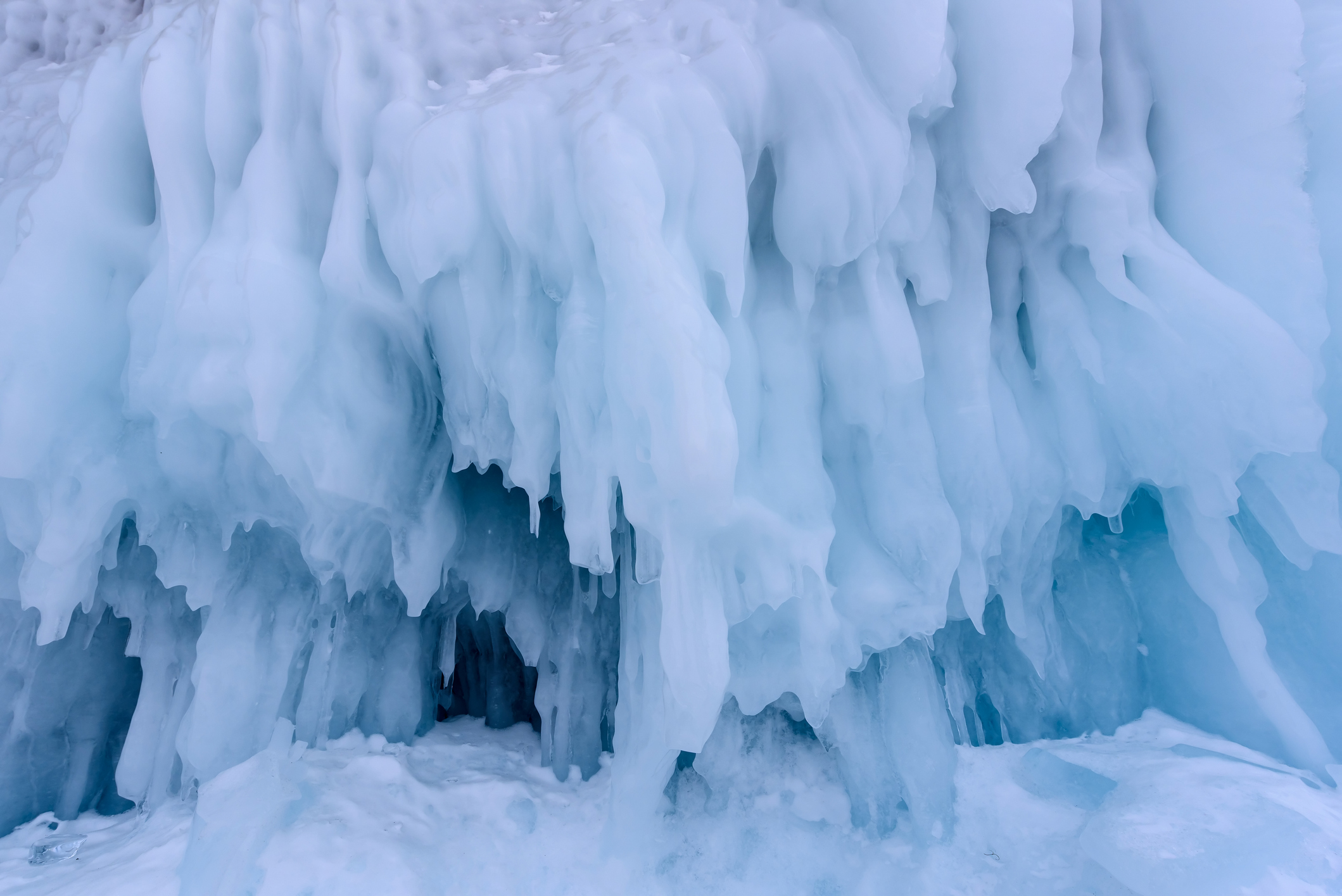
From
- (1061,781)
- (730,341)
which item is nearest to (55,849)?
(730,341)

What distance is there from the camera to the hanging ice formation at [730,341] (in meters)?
2.70

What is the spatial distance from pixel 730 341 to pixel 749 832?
84.0 inches

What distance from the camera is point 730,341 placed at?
2.85 meters

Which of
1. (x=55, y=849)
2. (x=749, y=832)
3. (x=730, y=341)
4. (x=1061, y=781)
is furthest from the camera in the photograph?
(x=55, y=849)

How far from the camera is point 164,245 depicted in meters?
3.10

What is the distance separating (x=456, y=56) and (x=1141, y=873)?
402cm

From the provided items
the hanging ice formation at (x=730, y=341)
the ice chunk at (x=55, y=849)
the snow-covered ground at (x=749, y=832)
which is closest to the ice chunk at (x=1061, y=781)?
the snow-covered ground at (x=749, y=832)

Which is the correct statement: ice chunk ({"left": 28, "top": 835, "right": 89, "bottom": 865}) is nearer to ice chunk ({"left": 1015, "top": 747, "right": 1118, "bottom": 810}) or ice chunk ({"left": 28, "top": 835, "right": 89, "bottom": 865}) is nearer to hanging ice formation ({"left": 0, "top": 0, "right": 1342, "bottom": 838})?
Result: hanging ice formation ({"left": 0, "top": 0, "right": 1342, "bottom": 838})

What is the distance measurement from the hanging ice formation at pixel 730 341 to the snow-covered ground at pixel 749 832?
0.72 feet

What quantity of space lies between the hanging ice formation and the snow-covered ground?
0.22m

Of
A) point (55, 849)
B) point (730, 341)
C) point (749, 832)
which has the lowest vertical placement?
point (749, 832)

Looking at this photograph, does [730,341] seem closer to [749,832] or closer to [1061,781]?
[749,832]

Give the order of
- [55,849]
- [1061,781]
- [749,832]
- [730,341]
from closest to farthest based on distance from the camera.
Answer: [730,341] → [1061,781] → [749,832] → [55,849]

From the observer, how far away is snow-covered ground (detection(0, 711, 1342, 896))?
239cm
